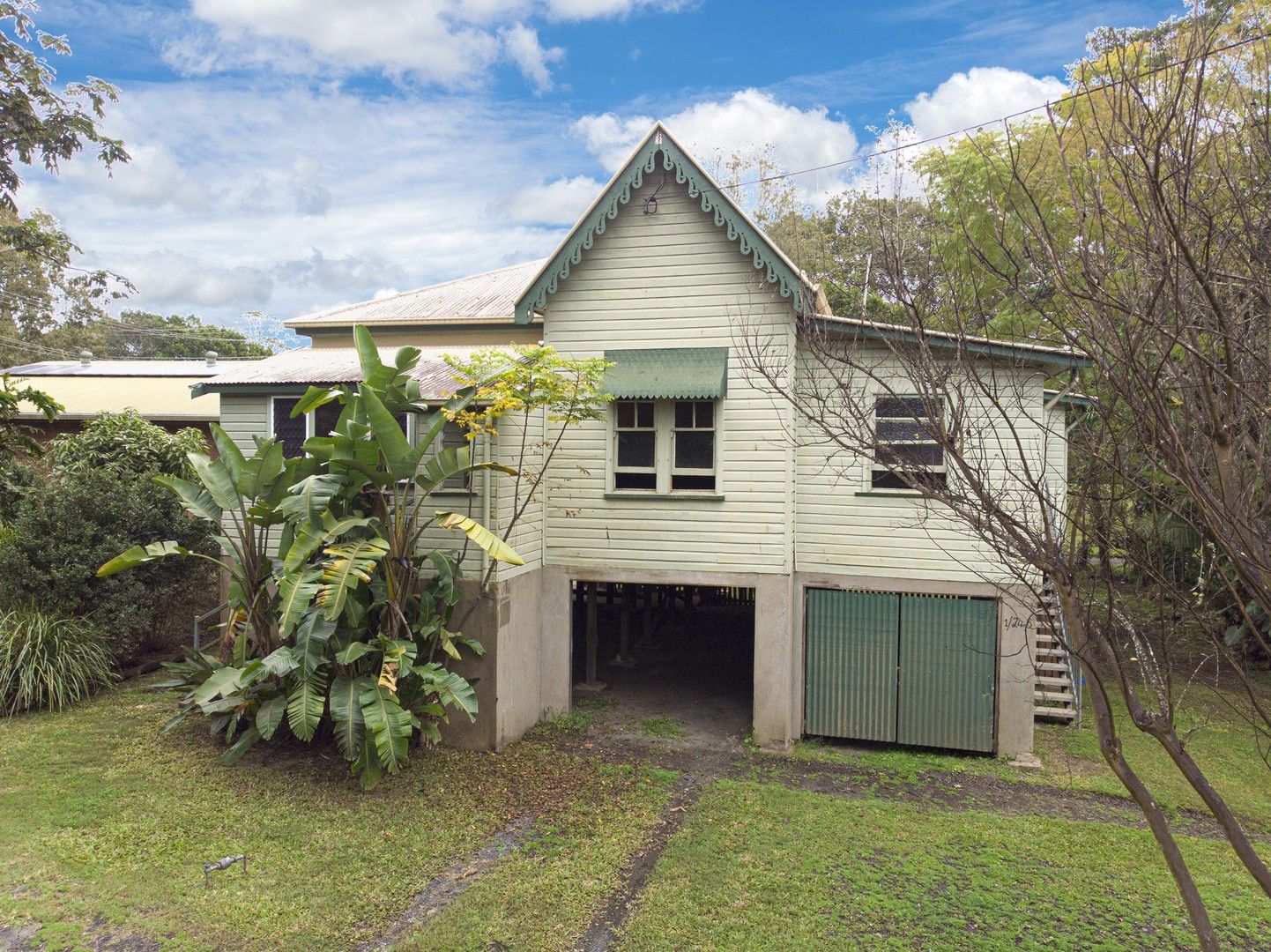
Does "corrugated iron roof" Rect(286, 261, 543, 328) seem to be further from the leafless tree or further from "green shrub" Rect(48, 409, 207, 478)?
the leafless tree

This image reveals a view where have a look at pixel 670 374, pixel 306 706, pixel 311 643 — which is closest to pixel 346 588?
pixel 311 643

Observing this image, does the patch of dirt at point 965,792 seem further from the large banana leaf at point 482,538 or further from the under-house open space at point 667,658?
the large banana leaf at point 482,538

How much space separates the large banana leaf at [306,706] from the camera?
9641mm

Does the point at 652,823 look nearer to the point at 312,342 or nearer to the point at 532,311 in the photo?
the point at 532,311

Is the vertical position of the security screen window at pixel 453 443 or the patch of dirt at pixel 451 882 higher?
the security screen window at pixel 453 443

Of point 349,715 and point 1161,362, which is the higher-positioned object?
point 1161,362

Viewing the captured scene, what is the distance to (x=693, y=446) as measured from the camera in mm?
12719

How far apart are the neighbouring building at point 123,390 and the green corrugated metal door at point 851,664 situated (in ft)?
45.5

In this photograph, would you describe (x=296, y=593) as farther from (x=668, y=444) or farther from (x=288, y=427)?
(x=668, y=444)

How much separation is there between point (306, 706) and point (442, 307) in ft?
30.3

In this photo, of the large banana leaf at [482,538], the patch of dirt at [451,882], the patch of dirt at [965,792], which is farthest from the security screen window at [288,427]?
the patch of dirt at [965,792]

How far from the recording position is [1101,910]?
7.86 m

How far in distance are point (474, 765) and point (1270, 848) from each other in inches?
367

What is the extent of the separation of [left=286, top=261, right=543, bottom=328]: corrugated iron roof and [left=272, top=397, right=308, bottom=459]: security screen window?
3.77 m
